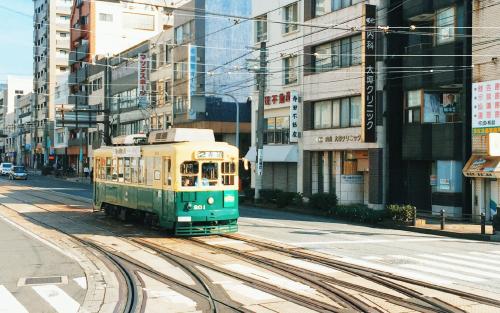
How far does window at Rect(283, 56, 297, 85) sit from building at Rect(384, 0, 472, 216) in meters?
9.60

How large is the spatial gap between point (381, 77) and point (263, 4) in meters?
15.1

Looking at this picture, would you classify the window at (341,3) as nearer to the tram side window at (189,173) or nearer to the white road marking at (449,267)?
the tram side window at (189,173)

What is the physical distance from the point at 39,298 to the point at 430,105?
80.0 ft

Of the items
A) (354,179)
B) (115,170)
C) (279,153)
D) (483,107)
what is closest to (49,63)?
(279,153)

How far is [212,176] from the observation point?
69.2 ft

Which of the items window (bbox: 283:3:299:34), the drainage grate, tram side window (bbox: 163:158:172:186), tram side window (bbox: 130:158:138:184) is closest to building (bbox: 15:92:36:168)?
window (bbox: 283:3:299:34)

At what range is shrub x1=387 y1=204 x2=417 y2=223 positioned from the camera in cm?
2616

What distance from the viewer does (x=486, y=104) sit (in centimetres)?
2709

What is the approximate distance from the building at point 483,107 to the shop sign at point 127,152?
1458cm

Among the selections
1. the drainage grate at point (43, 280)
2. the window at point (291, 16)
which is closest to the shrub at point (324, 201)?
the window at point (291, 16)

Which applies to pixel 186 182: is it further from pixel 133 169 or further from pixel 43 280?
pixel 43 280

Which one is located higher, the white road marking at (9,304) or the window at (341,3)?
the window at (341,3)

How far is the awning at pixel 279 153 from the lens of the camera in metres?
41.4

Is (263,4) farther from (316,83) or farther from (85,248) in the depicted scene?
(85,248)
